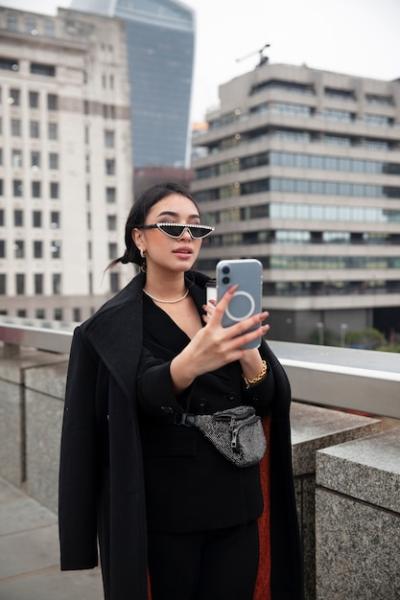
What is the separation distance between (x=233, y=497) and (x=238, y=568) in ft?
0.77

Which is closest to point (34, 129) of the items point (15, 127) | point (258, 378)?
point (15, 127)

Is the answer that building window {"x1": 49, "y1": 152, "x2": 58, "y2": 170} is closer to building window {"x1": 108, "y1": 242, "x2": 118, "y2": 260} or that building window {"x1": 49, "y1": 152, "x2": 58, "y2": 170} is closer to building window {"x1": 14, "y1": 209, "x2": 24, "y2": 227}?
building window {"x1": 14, "y1": 209, "x2": 24, "y2": 227}

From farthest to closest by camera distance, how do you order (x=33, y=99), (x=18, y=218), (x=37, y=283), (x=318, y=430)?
(x=33, y=99) < (x=37, y=283) < (x=18, y=218) < (x=318, y=430)

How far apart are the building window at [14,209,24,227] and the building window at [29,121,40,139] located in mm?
10025

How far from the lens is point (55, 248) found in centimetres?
8262

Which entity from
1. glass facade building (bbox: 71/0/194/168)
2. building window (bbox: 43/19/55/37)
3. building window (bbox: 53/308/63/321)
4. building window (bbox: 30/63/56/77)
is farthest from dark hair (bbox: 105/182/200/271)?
glass facade building (bbox: 71/0/194/168)

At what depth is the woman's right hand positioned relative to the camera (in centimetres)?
161

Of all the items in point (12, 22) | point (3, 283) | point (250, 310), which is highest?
point (12, 22)

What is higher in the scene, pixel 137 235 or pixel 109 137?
pixel 109 137

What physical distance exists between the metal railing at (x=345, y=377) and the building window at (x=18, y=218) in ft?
256

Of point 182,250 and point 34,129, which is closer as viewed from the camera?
point 182,250

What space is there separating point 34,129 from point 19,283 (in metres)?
19.2

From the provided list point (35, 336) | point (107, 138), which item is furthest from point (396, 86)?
point (35, 336)

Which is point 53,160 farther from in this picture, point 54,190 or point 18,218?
point 18,218
